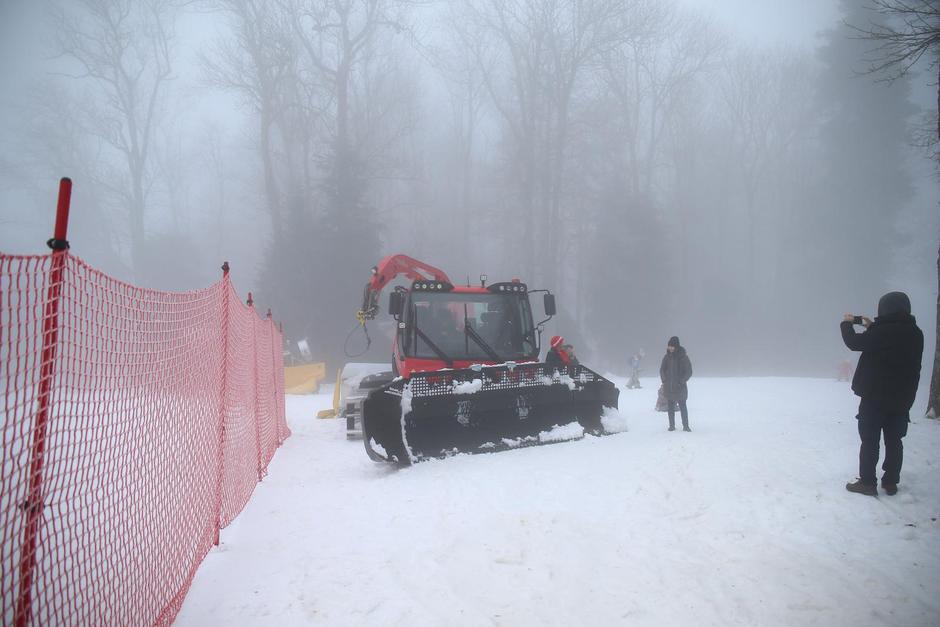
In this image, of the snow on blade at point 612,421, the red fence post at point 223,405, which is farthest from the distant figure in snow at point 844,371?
the red fence post at point 223,405

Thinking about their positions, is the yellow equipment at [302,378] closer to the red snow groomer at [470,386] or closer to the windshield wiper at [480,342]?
the red snow groomer at [470,386]

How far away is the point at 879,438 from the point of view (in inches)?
169

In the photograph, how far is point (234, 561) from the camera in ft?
11.7

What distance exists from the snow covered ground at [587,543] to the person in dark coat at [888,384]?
0.85 ft

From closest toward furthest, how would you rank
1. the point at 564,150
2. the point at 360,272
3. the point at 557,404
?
the point at 557,404 → the point at 360,272 → the point at 564,150

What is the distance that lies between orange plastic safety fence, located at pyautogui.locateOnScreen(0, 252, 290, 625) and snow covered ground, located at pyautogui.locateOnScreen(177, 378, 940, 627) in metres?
0.39

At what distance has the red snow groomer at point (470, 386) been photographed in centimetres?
593

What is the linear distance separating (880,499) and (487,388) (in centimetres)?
414

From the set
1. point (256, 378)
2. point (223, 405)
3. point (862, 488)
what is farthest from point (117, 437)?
point (862, 488)

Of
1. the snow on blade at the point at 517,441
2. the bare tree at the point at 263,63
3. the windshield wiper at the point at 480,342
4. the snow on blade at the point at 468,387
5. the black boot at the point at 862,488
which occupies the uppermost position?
the bare tree at the point at 263,63

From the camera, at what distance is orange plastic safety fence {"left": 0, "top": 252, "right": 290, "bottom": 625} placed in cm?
193

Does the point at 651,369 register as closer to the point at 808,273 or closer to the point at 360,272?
the point at 360,272

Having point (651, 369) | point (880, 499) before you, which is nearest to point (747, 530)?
point (880, 499)

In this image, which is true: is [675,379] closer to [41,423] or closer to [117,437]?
[117,437]
